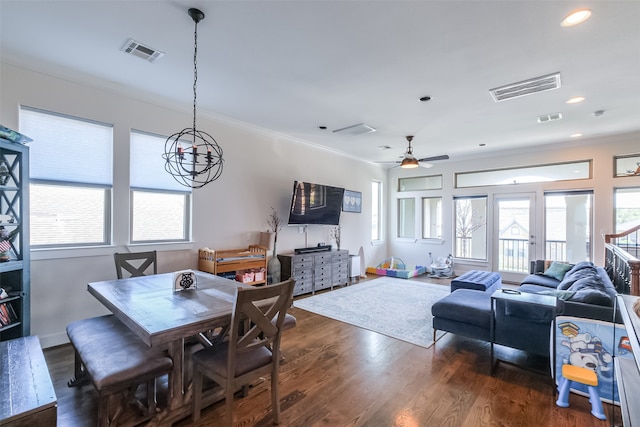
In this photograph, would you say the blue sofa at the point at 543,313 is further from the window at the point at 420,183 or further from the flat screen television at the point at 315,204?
the window at the point at 420,183

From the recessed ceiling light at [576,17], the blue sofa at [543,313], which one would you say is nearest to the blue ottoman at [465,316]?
the blue sofa at [543,313]

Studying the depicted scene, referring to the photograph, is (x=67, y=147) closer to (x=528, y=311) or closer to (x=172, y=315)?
(x=172, y=315)

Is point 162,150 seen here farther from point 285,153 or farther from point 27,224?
point 285,153

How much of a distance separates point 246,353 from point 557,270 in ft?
17.2

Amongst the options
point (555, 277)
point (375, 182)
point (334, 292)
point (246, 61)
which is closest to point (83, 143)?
point (246, 61)

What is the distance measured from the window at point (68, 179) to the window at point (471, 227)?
7.13 meters

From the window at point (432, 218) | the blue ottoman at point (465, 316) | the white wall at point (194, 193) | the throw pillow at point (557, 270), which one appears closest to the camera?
the blue ottoman at point (465, 316)

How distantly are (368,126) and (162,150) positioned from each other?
3.13 m

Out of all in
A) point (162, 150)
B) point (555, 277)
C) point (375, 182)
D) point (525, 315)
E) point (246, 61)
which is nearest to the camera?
point (525, 315)

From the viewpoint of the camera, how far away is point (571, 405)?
7.34 ft

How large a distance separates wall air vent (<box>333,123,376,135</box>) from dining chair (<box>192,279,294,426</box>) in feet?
11.5

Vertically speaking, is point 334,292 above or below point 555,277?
below

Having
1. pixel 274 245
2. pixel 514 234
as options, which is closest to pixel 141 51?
pixel 274 245

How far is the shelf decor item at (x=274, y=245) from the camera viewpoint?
5016mm
